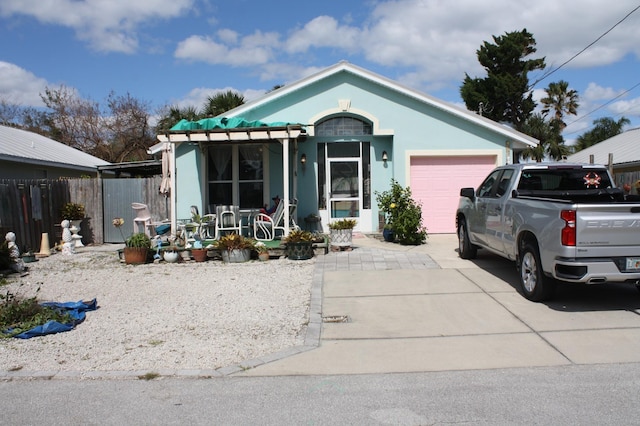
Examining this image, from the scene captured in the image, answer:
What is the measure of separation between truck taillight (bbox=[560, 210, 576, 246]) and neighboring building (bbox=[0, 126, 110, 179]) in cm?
1437

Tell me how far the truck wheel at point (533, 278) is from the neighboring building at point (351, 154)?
6.80 m

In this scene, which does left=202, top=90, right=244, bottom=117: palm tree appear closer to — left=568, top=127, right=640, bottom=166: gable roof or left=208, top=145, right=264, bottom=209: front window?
left=208, top=145, right=264, bottom=209: front window

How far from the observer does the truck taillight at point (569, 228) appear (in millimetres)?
6340

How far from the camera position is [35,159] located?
53.5 feet

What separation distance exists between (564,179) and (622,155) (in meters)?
17.6

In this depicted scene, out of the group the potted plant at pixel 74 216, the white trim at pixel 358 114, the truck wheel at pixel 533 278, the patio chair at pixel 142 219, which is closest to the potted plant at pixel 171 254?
the patio chair at pixel 142 219

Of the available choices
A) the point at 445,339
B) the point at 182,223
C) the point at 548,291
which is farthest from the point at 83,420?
the point at 182,223

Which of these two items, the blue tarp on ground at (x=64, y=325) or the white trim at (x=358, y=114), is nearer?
the blue tarp on ground at (x=64, y=325)

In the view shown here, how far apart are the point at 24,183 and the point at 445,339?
1117 centimetres

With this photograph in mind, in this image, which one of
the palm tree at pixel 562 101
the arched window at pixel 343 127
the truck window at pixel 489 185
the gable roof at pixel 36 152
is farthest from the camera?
the palm tree at pixel 562 101

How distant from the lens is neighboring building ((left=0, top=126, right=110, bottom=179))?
15.7 meters

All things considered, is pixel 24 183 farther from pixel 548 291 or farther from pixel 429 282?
pixel 548 291

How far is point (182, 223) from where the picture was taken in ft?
41.9

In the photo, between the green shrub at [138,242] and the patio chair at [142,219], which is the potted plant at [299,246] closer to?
the green shrub at [138,242]
